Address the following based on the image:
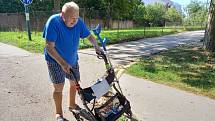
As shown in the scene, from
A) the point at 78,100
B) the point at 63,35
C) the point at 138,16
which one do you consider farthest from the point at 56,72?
the point at 138,16

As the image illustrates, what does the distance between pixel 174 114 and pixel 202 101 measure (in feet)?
3.46

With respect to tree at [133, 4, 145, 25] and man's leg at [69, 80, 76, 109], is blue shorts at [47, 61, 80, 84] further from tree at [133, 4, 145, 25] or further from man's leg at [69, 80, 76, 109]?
tree at [133, 4, 145, 25]

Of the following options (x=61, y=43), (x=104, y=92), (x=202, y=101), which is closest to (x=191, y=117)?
(x=202, y=101)

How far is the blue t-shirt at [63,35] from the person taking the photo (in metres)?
4.84

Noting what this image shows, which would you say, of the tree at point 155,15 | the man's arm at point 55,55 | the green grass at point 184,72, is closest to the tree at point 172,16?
the tree at point 155,15

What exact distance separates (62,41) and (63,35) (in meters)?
0.10

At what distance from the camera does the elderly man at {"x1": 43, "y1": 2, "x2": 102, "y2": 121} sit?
4793 millimetres

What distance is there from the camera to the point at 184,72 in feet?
30.7

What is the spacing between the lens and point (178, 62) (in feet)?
36.6

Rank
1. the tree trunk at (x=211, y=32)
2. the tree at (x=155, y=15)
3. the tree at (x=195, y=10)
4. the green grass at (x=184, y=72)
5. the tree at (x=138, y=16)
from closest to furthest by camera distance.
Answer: the green grass at (x=184, y=72)
the tree trunk at (x=211, y=32)
the tree at (x=138, y=16)
the tree at (x=155, y=15)
the tree at (x=195, y=10)

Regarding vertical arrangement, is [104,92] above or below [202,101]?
above

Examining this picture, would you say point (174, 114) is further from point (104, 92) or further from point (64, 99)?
point (64, 99)

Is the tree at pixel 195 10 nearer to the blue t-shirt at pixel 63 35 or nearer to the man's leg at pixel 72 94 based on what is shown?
the man's leg at pixel 72 94

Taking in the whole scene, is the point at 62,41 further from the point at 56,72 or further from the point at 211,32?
the point at 211,32
